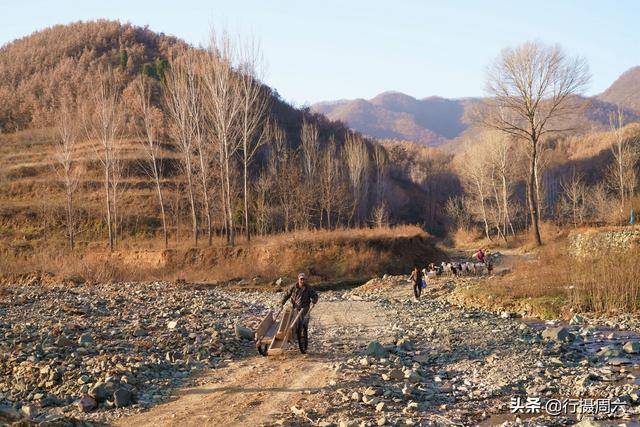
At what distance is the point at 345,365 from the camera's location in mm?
10812

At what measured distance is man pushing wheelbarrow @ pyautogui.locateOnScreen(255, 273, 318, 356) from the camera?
11.8m

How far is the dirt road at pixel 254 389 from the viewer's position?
8227mm

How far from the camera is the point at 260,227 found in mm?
→ 52500

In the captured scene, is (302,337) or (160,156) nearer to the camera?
(302,337)

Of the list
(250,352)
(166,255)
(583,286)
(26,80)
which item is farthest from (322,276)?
(26,80)

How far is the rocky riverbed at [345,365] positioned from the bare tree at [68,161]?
26.7m

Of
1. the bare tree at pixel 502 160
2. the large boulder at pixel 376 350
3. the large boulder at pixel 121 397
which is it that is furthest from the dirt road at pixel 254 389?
the bare tree at pixel 502 160

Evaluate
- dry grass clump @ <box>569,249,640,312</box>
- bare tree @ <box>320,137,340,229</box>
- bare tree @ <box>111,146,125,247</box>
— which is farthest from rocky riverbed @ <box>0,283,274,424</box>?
bare tree @ <box>320,137,340,229</box>

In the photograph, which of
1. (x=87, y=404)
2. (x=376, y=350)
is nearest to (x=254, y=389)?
(x=87, y=404)

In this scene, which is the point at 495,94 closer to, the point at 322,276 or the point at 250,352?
the point at 322,276

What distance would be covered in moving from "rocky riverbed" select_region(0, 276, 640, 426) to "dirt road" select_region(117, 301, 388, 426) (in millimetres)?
59

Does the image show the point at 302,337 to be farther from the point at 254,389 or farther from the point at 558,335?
the point at 558,335

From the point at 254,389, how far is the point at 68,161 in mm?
38925

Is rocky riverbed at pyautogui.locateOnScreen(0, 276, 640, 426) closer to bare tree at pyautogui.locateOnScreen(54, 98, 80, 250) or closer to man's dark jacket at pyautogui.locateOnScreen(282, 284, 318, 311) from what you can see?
man's dark jacket at pyautogui.locateOnScreen(282, 284, 318, 311)
